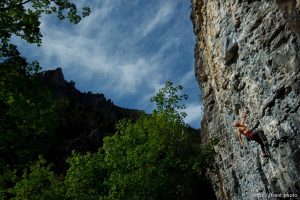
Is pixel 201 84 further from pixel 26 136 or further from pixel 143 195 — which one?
pixel 26 136

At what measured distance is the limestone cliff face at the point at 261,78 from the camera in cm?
1909

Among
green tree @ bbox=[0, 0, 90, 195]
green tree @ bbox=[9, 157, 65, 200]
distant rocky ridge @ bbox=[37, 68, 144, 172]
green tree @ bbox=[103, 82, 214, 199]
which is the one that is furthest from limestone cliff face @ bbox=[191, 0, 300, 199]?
distant rocky ridge @ bbox=[37, 68, 144, 172]

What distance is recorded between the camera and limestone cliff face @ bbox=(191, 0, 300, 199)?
1909 centimetres

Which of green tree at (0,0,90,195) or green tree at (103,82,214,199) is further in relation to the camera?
green tree at (103,82,214,199)

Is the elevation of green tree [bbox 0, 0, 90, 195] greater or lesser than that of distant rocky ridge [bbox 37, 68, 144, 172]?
lesser

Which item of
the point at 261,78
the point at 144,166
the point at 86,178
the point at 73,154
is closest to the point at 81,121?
the point at 73,154

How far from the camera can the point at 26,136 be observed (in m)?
14.0

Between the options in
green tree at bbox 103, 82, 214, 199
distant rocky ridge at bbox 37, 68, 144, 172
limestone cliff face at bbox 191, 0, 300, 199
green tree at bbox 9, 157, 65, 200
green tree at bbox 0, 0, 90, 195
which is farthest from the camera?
distant rocky ridge at bbox 37, 68, 144, 172

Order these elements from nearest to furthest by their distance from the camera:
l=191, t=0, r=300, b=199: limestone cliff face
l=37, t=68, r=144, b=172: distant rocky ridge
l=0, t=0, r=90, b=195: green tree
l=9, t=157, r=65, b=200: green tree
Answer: l=0, t=0, r=90, b=195: green tree, l=191, t=0, r=300, b=199: limestone cliff face, l=9, t=157, r=65, b=200: green tree, l=37, t=68, r=144, b=172: distant rocky ridge

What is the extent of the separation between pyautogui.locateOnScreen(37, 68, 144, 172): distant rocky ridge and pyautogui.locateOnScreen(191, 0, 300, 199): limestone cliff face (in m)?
25.6

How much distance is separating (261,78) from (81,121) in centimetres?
6260

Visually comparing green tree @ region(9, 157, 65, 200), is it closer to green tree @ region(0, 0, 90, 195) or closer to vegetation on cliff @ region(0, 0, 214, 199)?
vegetation on cliff @ region(0, 0, 214, 199)

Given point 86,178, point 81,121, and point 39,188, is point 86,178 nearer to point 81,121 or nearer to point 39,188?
point 39,188

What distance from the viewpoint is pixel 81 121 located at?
80.1 m
